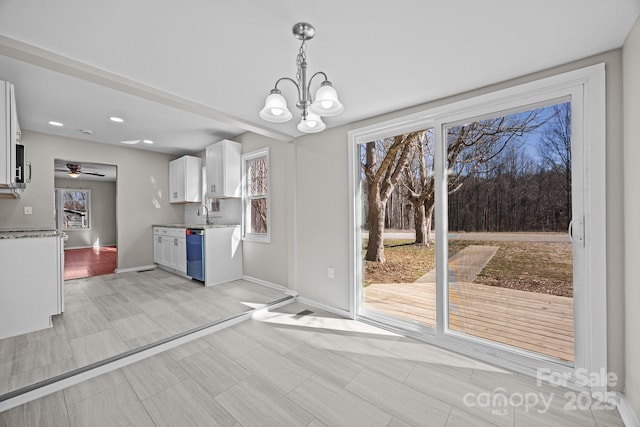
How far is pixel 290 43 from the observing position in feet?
5.35

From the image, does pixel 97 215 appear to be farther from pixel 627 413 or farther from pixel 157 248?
pixel 627 413

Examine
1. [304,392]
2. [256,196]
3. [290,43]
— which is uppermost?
[290,43]

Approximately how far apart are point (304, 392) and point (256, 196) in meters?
3.05

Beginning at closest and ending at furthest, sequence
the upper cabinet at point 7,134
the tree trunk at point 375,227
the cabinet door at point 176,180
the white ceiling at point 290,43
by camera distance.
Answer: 1. the white ceiling at point 290,43
2. the upper cabinet at point 7,134
3. the tree trunk at point 375,227
4. the cabinet door at point 176,180

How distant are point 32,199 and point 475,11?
5899 mm

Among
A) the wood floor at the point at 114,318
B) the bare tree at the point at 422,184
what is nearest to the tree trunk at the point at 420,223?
the bare tree at the point at 422,184

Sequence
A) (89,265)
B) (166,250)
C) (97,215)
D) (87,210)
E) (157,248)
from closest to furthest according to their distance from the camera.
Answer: (166,250) → (157,248) → (89,265) → (87,210) → (97,215)

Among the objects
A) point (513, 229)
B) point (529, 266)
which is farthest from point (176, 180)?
point (529, 266)

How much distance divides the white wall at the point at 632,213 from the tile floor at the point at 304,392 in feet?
1.07

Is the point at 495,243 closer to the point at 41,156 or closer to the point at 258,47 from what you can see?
the point at 258,47

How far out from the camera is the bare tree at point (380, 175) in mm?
3002

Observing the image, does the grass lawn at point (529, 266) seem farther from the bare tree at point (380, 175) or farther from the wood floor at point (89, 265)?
the wood floor at point (89, 265)

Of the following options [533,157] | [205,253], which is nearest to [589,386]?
[533,157]

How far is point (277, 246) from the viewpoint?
3.90 metres
